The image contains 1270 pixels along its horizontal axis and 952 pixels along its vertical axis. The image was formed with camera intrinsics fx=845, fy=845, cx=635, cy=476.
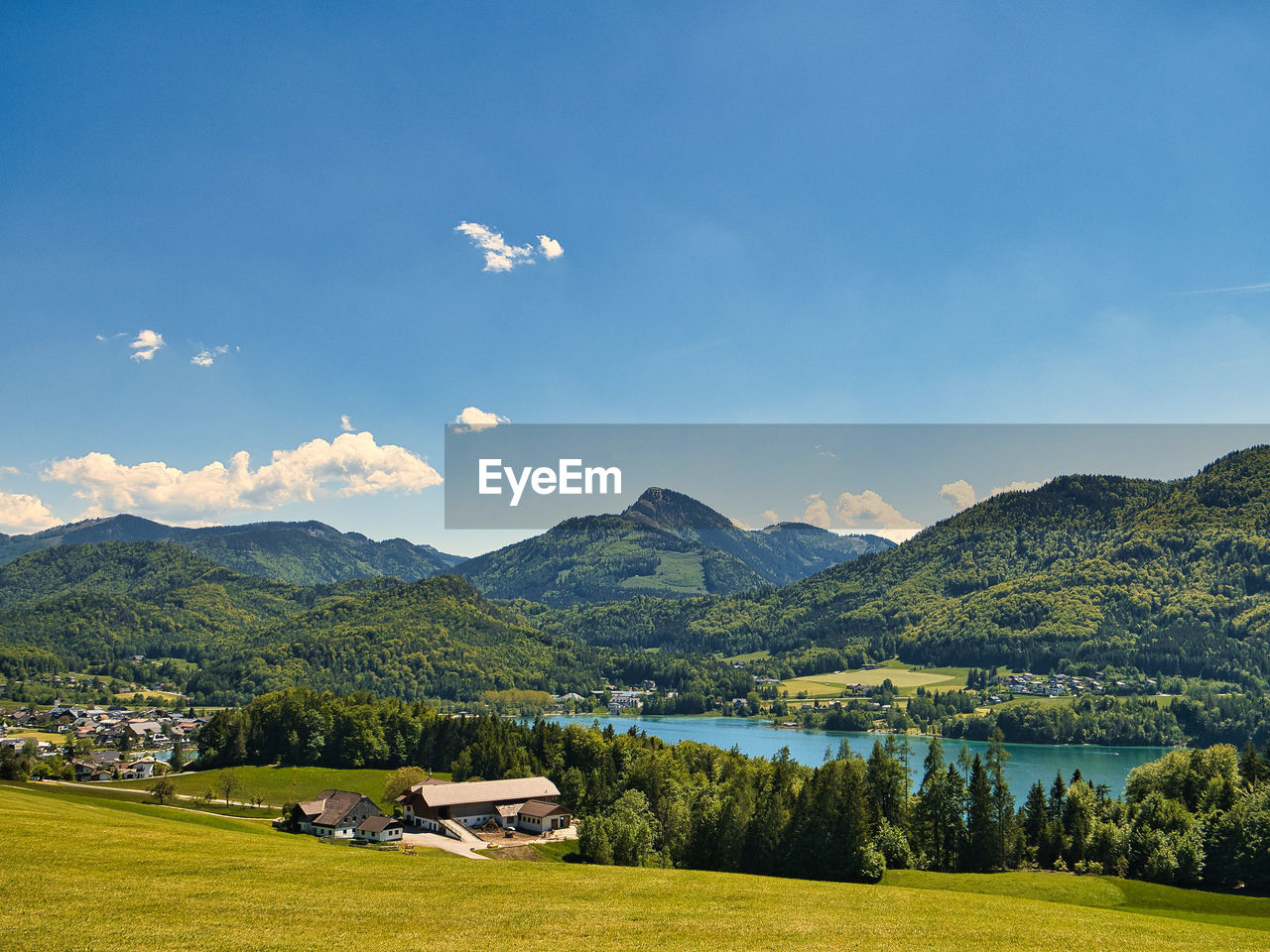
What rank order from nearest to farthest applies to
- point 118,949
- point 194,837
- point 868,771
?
point 118,949
point 194,837
point 868,771

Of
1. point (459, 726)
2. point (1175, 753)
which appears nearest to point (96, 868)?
point (459, 726)

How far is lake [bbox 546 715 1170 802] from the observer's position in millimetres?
116062

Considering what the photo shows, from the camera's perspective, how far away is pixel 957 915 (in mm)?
32812

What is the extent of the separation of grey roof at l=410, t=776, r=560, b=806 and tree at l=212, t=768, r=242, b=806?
58.5ft

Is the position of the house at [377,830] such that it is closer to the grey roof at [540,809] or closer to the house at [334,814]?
the house at [334,814]

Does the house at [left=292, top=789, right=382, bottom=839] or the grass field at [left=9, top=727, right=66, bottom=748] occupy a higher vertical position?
the house at [left=292, top=789, right=382, bottom=839]

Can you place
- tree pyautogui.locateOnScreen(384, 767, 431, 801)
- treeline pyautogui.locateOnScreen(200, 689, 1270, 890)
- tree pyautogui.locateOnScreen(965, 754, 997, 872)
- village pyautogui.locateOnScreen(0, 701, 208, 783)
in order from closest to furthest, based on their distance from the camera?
treeline pyautogui.locateOnScreen(200, 689, 1270, 890)
tree pyautogui.locateOnScreen(965, 754, 997, 872)
tree pyautogui.locateOnScreen(384, 767, 431, 801)
village pyautogui.locateOnScreen(0, 701, 208, 783)

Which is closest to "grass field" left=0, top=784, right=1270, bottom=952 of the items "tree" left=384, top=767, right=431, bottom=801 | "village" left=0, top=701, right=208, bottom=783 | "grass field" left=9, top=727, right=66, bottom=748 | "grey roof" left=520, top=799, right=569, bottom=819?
"grey roof" left=520, top=799, right=569, bottom=819

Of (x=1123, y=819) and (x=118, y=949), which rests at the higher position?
(x=118, y=949)

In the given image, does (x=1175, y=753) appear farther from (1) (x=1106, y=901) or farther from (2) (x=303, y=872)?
(2) (x=303, y=872)

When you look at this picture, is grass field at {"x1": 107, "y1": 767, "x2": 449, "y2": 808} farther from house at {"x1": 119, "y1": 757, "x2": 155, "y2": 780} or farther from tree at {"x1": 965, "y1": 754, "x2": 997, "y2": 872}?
tree at {"x1": 965, "y1": 754, "x2": 997, "y2": 872}

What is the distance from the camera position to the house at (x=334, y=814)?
200 ft

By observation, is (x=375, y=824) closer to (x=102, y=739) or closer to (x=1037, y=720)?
(x=102, y=739)

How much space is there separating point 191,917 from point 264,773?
72103mm
